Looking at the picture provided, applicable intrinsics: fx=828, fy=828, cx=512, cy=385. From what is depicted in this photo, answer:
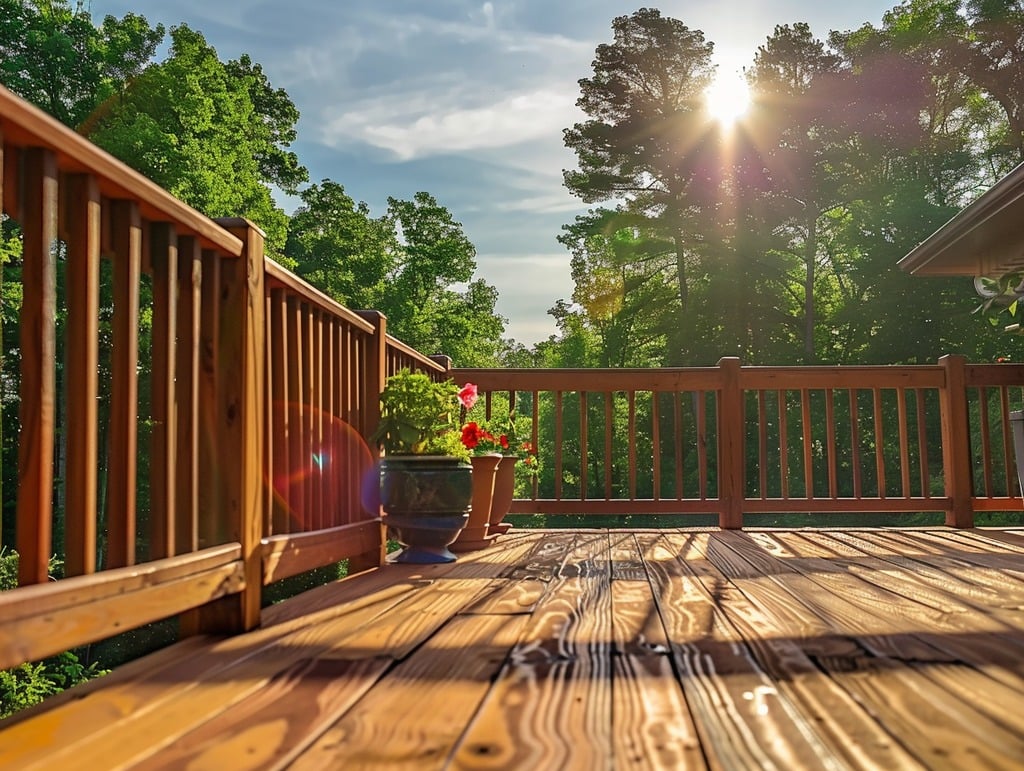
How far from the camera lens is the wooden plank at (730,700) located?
3.23ft

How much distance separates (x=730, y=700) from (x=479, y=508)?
266 centimetres

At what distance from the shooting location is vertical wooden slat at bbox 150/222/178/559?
160 cm

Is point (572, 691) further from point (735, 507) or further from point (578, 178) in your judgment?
point (578, 178)

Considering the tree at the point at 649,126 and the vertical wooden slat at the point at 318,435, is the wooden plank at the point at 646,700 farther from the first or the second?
the tree at the point at 649,126

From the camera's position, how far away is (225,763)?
98 centimetres

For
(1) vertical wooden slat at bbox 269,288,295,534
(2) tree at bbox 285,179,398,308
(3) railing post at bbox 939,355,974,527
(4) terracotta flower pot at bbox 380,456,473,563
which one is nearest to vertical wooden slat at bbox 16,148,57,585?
(1) vertical wooden slat at bbox 269,288,295,534

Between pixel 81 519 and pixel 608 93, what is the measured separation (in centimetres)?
1821

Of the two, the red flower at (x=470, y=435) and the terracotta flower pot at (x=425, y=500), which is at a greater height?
the red flower at (x=470, y=435)

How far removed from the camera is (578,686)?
1.31 m

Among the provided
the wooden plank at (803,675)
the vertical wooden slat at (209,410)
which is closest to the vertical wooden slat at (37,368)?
the vertical wooden slat at (209,410)

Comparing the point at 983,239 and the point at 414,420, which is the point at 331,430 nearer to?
the point at 414,420

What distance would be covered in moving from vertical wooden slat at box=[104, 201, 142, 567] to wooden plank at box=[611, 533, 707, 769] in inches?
35.3

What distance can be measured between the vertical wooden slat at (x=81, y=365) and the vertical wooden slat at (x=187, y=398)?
328 millimetres

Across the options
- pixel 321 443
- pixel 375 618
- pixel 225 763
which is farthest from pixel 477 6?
pixel 225 763
